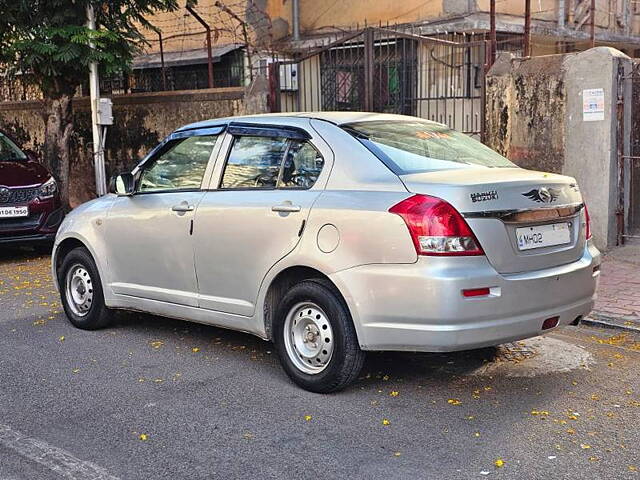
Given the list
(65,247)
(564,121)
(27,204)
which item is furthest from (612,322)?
(27,204)

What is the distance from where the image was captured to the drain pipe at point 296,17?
16547mm

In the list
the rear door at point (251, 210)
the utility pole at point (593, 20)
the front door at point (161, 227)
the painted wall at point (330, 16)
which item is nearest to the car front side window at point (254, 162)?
the rear door at point (251, 210)

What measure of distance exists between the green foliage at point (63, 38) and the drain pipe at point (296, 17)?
4.42 m

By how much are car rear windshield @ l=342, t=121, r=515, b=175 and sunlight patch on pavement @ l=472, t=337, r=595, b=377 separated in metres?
1.38

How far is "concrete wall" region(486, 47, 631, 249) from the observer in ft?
29.3

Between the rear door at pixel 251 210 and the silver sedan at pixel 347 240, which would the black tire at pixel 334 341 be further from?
the rear door at pixel 251 210

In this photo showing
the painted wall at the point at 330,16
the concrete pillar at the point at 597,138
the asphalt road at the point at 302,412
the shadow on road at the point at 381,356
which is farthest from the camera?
the painted wall at the point at 330,16

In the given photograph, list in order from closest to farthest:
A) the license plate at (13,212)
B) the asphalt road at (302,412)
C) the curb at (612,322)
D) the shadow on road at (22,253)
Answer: the asphalt road at (302,412), the curb at (612,322), the license plate at (13,212), the shadow on road at (22,253)

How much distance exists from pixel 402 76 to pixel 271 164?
6.30 m

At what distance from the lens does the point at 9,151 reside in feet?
37.9

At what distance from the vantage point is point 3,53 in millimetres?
12359

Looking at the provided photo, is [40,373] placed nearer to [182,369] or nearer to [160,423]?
[182,369]

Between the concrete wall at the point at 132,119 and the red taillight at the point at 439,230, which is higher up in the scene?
the concrete wall at the point at 132,119

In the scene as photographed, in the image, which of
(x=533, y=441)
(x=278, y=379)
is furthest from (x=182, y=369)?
(x=533, y=441)
